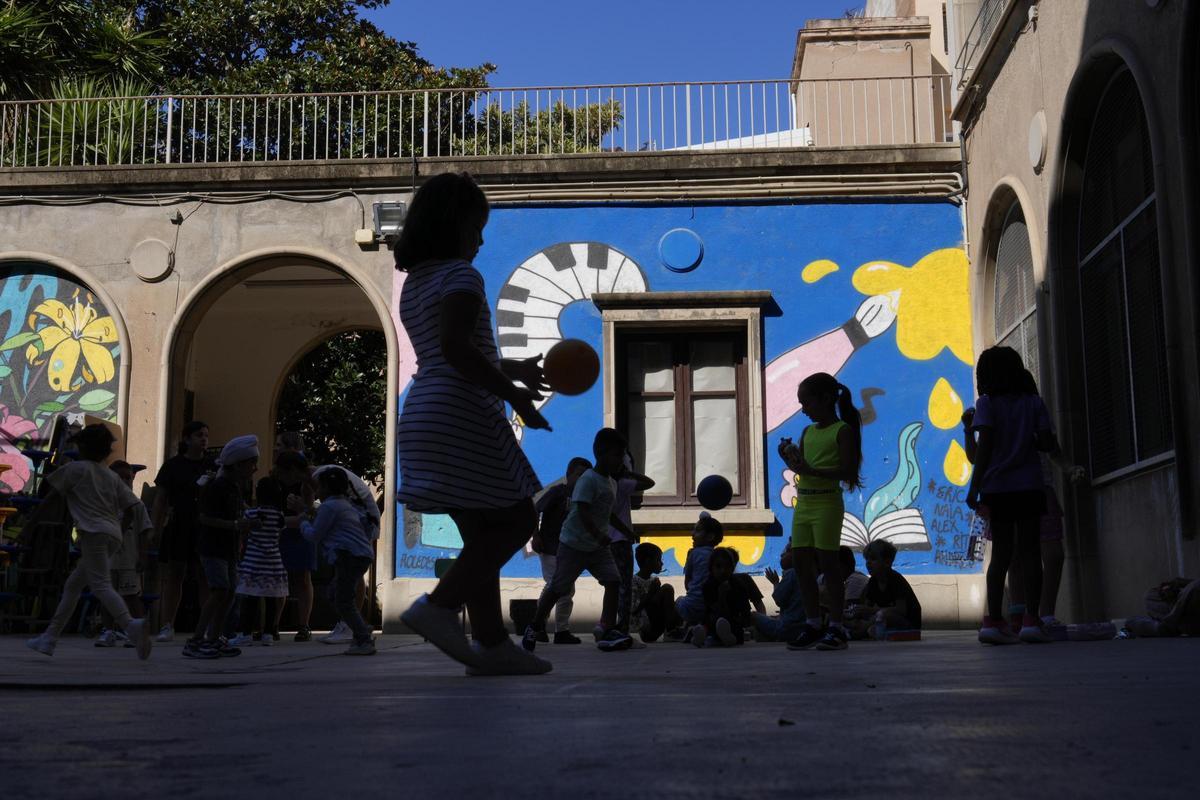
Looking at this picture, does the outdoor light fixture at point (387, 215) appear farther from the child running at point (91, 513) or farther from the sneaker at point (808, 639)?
the sneaker at point (808, 639)

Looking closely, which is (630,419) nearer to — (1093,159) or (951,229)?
(951,229)

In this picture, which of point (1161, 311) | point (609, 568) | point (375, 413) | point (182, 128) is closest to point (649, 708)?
point (609, 568)

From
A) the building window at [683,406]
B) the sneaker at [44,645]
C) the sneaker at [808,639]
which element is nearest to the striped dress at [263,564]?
the sneaker at [44,645]

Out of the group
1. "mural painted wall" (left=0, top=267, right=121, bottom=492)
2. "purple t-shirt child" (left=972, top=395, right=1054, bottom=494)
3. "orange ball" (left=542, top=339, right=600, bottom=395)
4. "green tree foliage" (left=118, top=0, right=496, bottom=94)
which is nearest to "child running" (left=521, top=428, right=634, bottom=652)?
"purple t-shirt child" (left=972, top=395, right=1054, bottom=494)

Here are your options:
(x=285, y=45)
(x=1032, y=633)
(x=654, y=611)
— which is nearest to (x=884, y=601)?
(x=654, y=611)

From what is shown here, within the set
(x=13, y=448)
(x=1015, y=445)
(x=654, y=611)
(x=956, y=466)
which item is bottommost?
(x=654, y=611)

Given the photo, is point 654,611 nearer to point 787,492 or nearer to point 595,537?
point 595,537

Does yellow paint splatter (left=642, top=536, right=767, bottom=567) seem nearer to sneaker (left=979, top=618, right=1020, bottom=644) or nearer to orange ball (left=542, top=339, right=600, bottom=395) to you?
sneaker (left=979, top=618, right=1020, bottom=644)

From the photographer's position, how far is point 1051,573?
8383 mm

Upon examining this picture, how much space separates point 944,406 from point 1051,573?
5770 millimetres

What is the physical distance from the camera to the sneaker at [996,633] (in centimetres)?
732

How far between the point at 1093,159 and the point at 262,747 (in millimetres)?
9603

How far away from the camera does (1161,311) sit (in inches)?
356

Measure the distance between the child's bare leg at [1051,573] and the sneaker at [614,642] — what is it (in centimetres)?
246
